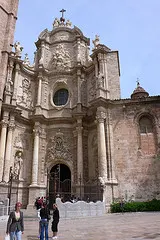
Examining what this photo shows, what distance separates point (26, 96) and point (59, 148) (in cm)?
658

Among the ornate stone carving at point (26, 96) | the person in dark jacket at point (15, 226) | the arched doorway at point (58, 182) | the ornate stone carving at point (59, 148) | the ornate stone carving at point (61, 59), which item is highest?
the ornate stone carving at point (61, 59)

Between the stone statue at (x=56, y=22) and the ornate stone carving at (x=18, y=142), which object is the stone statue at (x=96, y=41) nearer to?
the stone statue at (x=56, y=22)

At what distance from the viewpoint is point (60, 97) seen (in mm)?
25547

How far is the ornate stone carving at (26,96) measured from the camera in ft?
76.9

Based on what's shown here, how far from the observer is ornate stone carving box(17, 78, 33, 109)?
2345 cm

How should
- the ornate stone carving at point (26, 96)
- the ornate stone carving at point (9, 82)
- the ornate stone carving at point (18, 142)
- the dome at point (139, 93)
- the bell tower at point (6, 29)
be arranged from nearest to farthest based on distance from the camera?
the ornate stone carving at point (18, 142), the ornate stone carving at point (9, 82), the bell tower at point (6, 29), the ornate stone carving at point (26, 96), the dome at point (139, 93)

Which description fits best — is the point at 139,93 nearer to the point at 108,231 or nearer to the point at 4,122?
the point at 4,122

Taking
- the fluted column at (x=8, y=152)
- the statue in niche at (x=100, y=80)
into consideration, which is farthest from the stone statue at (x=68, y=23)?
the fluted column at (x=8, y=152)

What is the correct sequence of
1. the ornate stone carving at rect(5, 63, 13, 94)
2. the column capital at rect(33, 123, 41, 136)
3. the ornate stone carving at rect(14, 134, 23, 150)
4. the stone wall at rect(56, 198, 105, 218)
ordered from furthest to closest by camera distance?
the column capital at rect(33, 123, 41, 136) < the ornate stone carving at rect(5, 63, 13, 94) < the ornate stone carving at rect(14, 134, 23, 150) < the stone wall at rect(56, 198, 105, 218)

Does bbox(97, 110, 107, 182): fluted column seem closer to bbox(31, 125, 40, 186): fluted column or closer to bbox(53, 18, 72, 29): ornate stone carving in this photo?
bbox(31, 125, 40, 186): fluted column

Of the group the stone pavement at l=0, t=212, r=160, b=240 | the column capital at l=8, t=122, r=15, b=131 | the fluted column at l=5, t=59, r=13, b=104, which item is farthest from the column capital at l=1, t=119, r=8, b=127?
the stone pavement at l=0, t=212, r=160, b=240

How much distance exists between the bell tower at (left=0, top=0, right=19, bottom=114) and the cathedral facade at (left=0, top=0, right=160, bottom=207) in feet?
0.39

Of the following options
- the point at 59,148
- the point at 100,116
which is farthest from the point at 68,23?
the point at 59,148

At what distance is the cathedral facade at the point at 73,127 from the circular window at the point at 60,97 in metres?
0.11
